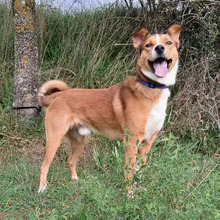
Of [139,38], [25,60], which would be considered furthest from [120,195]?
[25,60]

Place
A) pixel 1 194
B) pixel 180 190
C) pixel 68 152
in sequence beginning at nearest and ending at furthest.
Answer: pixel 180 190 < pixel 1 194 < pixel 68 152

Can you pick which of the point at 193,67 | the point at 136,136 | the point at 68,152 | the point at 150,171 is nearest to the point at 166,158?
the point at 150,171

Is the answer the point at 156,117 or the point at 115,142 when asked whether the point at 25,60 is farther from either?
the point at 156,117

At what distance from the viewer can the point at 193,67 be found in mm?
4906

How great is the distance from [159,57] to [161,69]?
0.45ft

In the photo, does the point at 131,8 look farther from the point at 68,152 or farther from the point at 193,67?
the point at 68,152

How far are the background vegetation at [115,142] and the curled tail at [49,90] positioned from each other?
2.50 feet

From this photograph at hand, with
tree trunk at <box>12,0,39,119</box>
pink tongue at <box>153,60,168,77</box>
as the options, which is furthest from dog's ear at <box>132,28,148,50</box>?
tree trunk at <box>12,0,39,119</box>

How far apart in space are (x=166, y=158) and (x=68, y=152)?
7.57 feet

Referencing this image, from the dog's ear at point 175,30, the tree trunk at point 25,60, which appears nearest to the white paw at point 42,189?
the tree trunk at point 25,60

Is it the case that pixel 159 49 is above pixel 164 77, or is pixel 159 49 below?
above

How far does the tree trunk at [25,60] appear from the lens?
475 centimetres

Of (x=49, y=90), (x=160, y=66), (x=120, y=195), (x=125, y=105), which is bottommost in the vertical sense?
(x=120, y=195)

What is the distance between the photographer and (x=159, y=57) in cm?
344
